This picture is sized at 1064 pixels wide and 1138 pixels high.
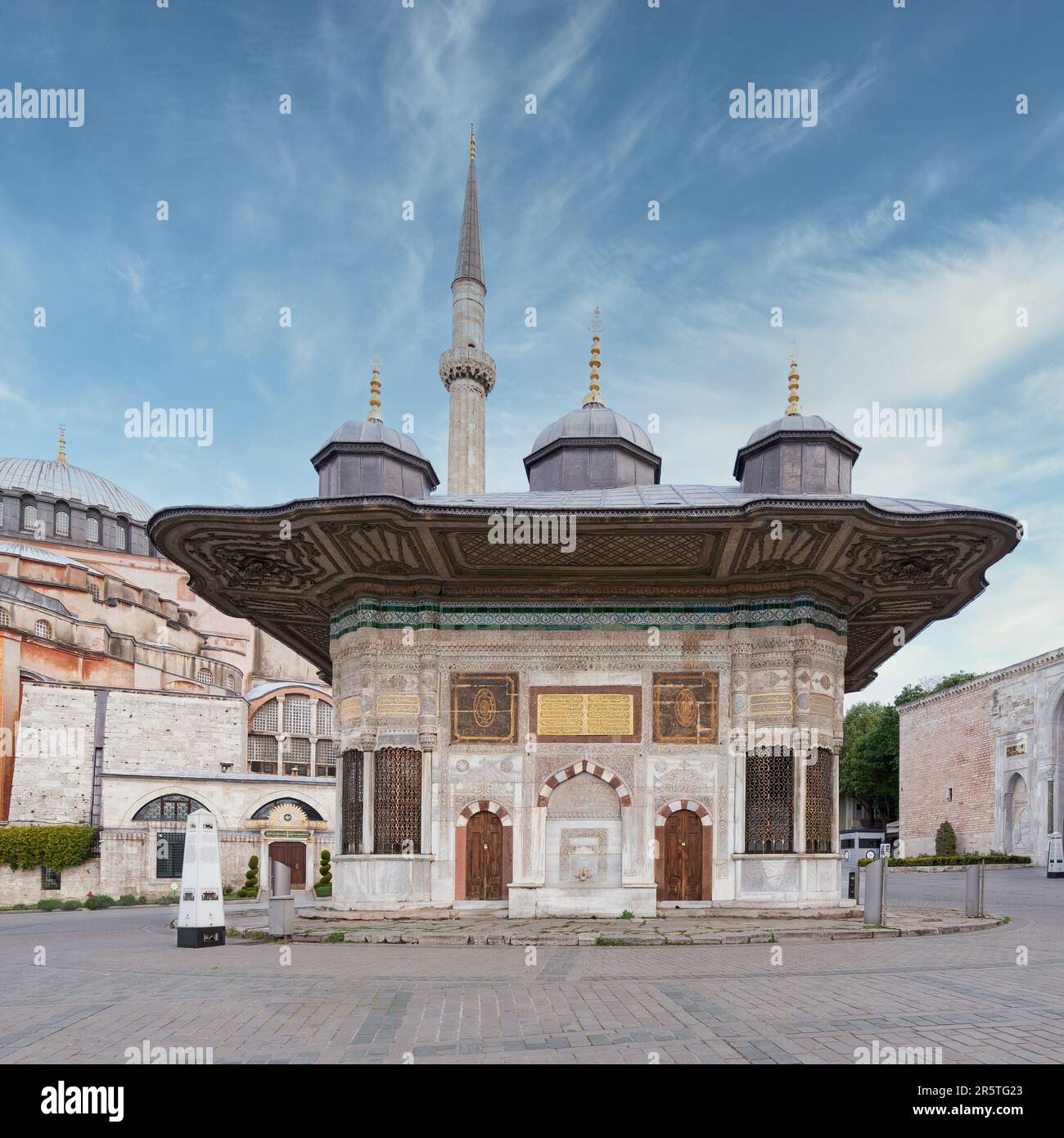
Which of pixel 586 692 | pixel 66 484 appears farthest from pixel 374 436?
pixel 66 484

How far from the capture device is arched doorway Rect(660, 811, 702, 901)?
15.8 metres

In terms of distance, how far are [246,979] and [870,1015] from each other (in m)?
5.40

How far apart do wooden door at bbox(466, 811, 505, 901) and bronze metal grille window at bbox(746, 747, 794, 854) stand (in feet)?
12.8

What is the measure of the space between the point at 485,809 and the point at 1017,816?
31990 millimetres

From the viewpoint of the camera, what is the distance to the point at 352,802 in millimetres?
16266

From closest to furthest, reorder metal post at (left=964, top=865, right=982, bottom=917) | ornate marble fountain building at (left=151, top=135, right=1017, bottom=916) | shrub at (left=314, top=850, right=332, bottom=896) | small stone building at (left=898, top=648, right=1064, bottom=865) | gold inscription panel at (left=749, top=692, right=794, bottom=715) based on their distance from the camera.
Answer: metal post at (left=964, top=865, right=982, bottom=917), ornate marble fountain building at (left=151, top=135, right=1017, bottom=916), gold inscription panel at (left=749, top=692, right=794, bottom=715), shrub at (left=314, top=850, right=332, bottom=896), small stone building at (left=898, top=648, right=1064, bottom=865)

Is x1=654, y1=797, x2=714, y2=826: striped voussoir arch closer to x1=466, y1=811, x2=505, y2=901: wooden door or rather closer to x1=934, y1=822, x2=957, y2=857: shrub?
x1=466, y1=811, x2=505, y2=901: wooden door

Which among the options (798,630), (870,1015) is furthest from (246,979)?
(798,630)

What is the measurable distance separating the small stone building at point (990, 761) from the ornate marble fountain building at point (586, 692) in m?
24.2

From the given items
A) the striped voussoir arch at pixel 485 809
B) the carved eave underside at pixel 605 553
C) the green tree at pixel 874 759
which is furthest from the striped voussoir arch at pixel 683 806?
the green tree at pixel 874 759

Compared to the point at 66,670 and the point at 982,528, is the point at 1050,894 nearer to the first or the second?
the point at 982,528

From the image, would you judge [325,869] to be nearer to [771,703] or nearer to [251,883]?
[251,883]

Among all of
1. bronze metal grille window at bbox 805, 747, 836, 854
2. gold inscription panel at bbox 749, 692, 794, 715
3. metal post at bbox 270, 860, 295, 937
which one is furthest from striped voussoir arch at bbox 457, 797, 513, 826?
bronze metal grille window at bbox 805, 747, 836, 854
